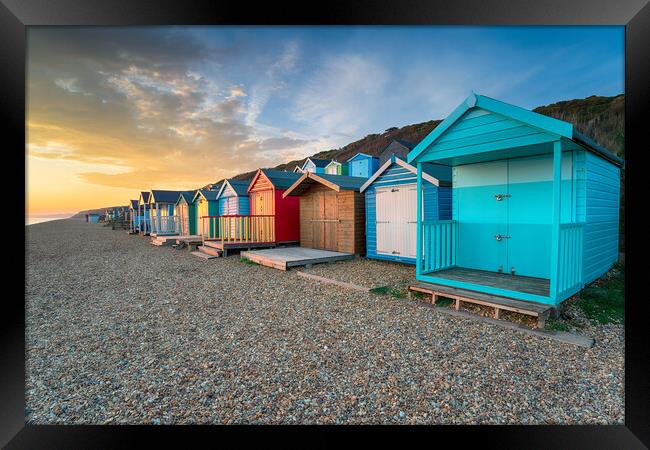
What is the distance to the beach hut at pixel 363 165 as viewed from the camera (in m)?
31.8

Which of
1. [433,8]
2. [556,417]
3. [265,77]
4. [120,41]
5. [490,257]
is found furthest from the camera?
[490,257]

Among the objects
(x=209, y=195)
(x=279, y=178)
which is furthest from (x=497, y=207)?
(x=209, y=195)

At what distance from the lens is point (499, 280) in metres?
5.72

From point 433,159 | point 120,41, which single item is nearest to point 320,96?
point 433,159

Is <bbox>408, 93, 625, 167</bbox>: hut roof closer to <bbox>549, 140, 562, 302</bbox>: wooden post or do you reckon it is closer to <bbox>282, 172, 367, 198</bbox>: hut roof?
<bbox>549, 140, 562, 302</bbox>: wooden post

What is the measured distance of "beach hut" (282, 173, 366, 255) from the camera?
11125 millimetres

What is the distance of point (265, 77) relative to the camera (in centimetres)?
562

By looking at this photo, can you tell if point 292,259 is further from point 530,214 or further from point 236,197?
point 236,197

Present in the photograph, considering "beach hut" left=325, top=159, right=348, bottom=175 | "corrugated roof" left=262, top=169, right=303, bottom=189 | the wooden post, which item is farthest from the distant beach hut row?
"beach hut" left=325, top=159, right=348, bottom=175

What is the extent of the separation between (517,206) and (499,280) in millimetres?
1661

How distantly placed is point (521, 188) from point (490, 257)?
1.60m

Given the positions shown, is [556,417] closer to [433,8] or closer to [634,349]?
[634,349]

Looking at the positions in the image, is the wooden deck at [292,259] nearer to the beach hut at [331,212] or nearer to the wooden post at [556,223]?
the beach hut at [331,212]

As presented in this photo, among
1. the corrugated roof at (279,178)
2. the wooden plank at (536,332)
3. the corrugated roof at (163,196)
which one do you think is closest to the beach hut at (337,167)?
the corrugated roof at (163,196)
